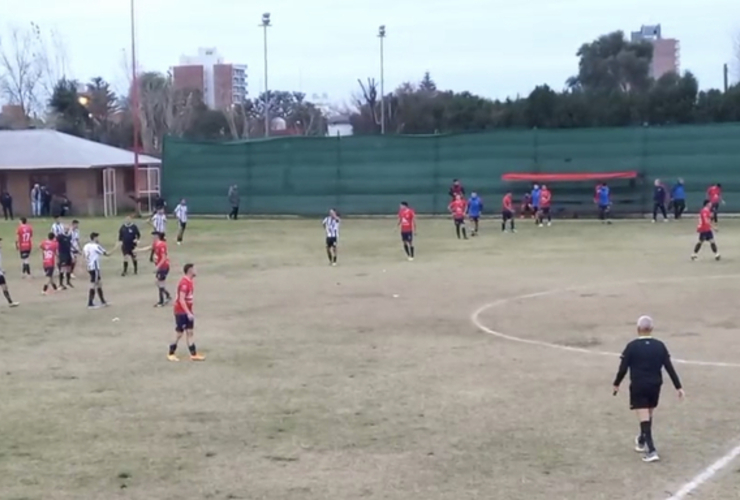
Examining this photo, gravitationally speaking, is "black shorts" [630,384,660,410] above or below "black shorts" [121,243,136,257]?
below

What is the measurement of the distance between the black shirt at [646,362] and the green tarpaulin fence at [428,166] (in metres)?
39.5

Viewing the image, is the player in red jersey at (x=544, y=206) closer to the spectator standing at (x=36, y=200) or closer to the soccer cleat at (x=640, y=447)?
the spectator standing at (x=36, y=200)

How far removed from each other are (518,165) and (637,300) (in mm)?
28750

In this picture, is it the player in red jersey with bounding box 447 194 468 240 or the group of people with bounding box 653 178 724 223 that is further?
the group of people with bounding box 653 178 724 223

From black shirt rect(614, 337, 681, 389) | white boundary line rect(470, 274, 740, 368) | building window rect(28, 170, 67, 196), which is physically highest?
building window rect(28, 170, 67, 196)

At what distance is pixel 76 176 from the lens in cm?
6594

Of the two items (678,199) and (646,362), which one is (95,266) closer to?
(646,362)

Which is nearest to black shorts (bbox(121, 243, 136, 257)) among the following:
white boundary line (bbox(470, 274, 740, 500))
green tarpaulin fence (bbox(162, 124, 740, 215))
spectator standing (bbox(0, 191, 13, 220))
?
white boundary line (bbox(470, 274, 740, 500))

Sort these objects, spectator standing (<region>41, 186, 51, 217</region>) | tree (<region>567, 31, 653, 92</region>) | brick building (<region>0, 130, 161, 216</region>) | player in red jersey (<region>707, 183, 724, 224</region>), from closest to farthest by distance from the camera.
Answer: player in red jersey (<region>707, 183, 724, 224</region>), spectator standing (<region>41, 186, 51, 217</region>), brick building (<region>0, 130, 161, 216</region>), tree (<region>567, 31, 653, 92</region>)

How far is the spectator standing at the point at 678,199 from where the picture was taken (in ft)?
164

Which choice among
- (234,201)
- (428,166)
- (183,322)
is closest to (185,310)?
(183,322)

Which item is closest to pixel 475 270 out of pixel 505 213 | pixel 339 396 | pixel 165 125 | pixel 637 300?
pixel 637 300

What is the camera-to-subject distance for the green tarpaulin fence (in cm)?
5203

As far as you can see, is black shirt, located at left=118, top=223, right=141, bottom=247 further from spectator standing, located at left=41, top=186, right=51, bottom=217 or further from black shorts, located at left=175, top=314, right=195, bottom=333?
spectator standing, located at left=41, top=186, right=51, bottom=217
